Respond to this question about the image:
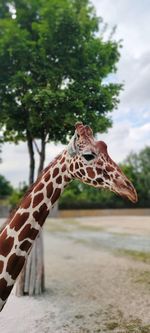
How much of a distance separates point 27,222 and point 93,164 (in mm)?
933

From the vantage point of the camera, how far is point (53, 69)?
9.49 m

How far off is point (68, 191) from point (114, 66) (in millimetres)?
42802

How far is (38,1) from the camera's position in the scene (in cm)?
999

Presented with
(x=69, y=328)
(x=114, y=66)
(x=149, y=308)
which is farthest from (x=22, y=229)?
(x=114, y=66)

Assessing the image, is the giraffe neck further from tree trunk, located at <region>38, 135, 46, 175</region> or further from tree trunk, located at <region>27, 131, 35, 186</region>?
tree trunk, located at <region>27, 131, 35, 186</region>

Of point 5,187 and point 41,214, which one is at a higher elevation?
point 5,187

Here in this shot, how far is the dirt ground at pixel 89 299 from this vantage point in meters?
7.46

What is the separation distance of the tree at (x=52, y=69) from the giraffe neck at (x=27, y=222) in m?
4.37

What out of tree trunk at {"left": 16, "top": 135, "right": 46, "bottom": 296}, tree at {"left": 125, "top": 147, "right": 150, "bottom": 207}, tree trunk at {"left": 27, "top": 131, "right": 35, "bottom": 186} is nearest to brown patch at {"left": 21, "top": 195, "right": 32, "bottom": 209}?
tree trunk at {"left": 16, "top": 135, "right": 46, "bottom": 296}

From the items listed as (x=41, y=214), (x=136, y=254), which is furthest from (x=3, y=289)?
(x=136, y=254)

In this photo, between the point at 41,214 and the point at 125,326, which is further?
the point at 125,326

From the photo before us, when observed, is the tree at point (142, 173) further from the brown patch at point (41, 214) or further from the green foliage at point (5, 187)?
the brown patch at point (41, 214)

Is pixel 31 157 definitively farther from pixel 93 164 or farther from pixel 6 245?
pixel 93 164

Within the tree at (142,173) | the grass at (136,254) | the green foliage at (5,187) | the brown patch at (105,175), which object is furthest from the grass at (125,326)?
the green foliage at (5,187)
